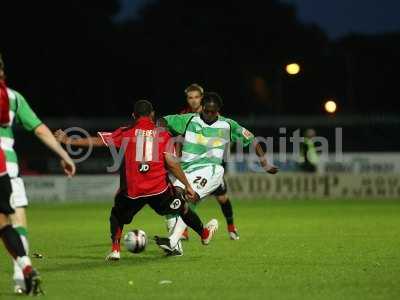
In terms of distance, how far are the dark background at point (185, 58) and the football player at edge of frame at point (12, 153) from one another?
35.4 metres

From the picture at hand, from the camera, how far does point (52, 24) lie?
49.8m

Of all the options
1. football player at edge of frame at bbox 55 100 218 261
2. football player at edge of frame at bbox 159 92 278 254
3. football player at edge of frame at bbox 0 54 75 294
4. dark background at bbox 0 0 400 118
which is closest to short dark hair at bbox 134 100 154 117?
football player at edge of frame at bbox 55 100 218 261

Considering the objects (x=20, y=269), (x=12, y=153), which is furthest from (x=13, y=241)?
(x=12, y=153)

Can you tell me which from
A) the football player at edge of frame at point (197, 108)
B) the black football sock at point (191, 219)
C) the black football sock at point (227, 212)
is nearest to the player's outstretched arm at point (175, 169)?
the black football sock at point (191, 219)

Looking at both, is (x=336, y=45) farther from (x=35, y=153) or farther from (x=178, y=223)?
(x=178, y=223)

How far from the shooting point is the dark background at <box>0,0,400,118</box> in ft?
A: 161

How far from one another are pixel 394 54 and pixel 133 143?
5579 centimetres

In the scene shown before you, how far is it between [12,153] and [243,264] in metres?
3.74

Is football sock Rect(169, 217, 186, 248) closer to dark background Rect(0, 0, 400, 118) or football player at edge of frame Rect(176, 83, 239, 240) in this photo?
football player at edge of frame Rect(176, 83, 239, 240)

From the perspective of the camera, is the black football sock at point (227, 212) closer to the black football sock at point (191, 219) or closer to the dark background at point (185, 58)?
the black football sock at point (191, 219)

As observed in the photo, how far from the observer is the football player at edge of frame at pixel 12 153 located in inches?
349

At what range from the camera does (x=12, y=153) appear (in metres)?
9.14

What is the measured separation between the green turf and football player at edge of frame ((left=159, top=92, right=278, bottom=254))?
1.01 meters

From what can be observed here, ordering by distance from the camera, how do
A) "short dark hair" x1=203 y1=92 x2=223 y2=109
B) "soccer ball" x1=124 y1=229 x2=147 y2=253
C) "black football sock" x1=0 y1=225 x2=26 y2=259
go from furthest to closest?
"short dark hair" x1=203 y1=92 x2=223 y2=109 < "soccer ball" x1=124 y1=229 x2=147 y2=253 < "black football sock" x1=0 y1=225 x2=26 y2=259
